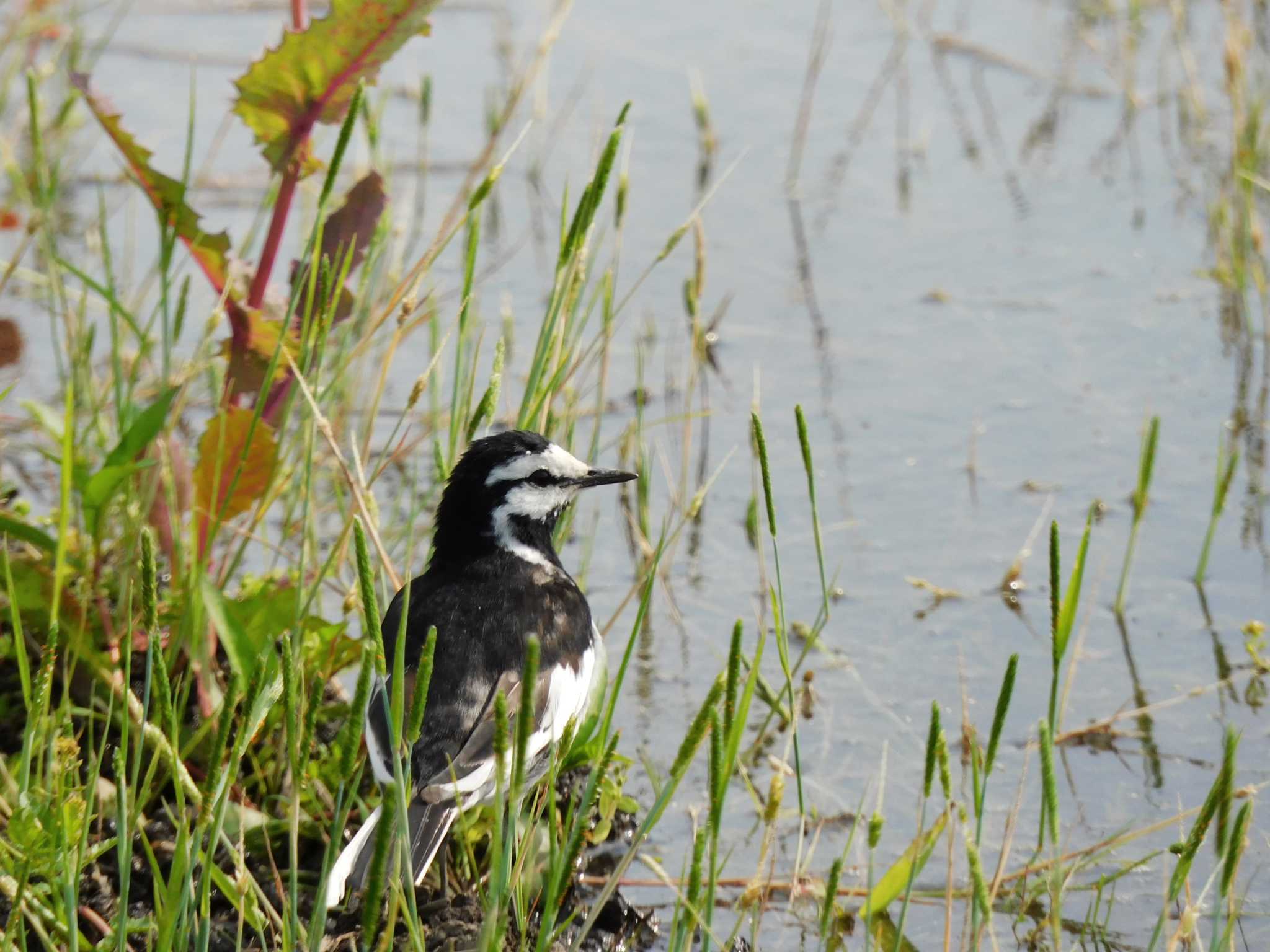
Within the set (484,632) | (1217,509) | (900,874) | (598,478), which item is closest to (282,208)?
(598,478)

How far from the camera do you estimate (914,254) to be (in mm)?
7117

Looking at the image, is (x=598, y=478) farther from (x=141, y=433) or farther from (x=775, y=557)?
(x=775, y=557)

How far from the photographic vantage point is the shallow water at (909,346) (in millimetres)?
4535

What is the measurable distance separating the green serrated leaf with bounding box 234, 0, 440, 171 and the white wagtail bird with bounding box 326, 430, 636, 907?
89cm

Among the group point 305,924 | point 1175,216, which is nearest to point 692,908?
point 305,924

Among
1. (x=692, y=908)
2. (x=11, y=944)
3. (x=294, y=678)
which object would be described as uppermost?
(x=294, y=678)

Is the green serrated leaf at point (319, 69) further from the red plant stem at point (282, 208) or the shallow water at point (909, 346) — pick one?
the shallow water at point (909, 346)

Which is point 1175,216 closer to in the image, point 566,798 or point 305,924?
point 566,798

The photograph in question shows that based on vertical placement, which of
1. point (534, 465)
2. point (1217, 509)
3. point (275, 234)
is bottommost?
point (1217, 509)

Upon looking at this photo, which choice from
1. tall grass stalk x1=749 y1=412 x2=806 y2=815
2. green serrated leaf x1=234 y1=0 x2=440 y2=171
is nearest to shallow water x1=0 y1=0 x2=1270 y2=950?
Result: tall grass stalk x1=749 y1=412 x2=806 y2=815

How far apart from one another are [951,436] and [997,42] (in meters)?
3.72

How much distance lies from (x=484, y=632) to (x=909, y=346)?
3044mm

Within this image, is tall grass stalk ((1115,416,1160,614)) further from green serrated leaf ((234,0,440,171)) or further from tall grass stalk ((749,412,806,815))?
green serrated leaf ((234,0,440,171))

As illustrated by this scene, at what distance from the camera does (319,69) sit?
13.3ft
